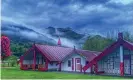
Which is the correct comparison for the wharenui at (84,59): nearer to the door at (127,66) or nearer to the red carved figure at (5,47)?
the door at (127,66)

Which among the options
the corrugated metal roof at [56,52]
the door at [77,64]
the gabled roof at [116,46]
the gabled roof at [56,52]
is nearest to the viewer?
the gabled roof at [116,46]

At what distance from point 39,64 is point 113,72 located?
34.7ft

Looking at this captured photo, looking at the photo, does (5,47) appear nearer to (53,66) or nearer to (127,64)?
(53,66)

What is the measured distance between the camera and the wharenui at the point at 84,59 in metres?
25.7

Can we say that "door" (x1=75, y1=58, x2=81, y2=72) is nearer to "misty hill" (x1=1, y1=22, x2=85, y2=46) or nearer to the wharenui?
the wharenui

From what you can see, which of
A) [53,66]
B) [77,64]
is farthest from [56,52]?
[77,64]

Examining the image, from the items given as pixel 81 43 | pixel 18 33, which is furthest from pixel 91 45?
pixel 18 33

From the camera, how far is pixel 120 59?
25.7m

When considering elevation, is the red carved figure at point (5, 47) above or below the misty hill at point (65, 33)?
below

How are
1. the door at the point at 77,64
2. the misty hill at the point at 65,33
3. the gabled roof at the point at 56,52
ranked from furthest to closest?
the misty hill at the point at 65,33 → the gabled roof at the point at 56,52 → the door at the point at 77,64

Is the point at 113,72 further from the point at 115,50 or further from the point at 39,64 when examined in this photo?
the point at 39,64

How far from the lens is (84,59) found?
30734 millimetres

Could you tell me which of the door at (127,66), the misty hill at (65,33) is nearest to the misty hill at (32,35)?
the misty hill at (65,33)

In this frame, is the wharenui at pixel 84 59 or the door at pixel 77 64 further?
the door at pixel 77 64
